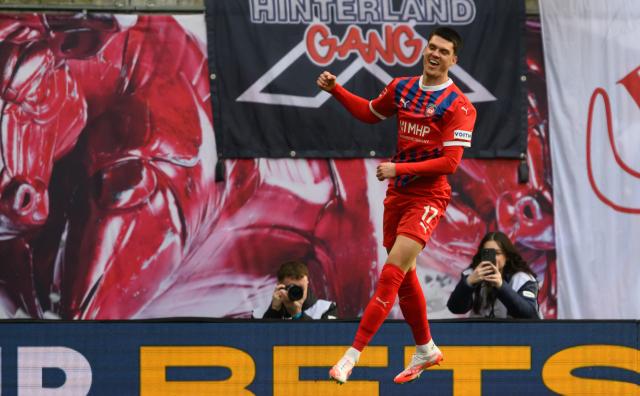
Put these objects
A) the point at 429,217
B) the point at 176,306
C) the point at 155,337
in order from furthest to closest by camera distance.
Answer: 1. the point at 176,306
2. the point at 155,337
3. the point at 429,217

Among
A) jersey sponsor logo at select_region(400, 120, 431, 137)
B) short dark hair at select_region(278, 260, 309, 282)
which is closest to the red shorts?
jersey sponsor logo at select_region(400, 120, 431, 137)

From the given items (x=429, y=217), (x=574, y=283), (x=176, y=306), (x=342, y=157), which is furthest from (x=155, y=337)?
(x=574, y=283)

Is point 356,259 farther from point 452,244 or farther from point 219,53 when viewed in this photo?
point 219,53

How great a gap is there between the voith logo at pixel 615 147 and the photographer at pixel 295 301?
10.7 ft

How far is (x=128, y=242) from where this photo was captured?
34.4ft

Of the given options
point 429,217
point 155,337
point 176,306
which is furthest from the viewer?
point 176,306

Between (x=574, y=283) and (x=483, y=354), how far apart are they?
3.06 m

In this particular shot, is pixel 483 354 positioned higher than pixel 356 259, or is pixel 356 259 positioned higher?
pixel 356 259

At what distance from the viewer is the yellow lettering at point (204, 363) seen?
7.81 m

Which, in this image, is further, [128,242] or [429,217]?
[128,242]

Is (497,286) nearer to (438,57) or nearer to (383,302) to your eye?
(383,302)

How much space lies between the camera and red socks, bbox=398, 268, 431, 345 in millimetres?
7453

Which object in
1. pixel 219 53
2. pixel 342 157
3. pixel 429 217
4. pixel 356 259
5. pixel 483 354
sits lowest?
pixel 483 354

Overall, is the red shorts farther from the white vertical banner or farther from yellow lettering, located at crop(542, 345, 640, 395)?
the white vertical banner
